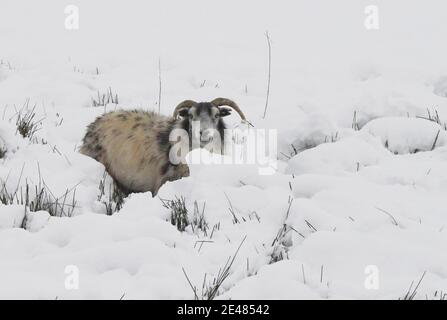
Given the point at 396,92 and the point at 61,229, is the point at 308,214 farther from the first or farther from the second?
the point at 396,92

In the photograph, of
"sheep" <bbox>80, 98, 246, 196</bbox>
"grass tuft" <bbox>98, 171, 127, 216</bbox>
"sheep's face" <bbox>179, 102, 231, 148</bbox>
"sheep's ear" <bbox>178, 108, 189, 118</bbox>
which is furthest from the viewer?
"sheep's ear" <bbox>178, 108, 189, 118</bbox>

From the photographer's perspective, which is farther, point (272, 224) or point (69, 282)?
point (272, 224)

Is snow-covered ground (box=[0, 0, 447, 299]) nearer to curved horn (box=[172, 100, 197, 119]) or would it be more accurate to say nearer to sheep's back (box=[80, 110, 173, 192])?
sheep's back (box=[80, 110, 173, 192])

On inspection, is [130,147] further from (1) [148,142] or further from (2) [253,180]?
(2) [253,180]

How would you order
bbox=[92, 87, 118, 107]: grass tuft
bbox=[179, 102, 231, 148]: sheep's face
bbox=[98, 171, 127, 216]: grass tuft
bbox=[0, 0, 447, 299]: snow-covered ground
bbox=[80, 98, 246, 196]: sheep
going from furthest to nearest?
bbox=[92, 87, 118, 107]: grass tuft < bbox=[80, 98, 246, 196]: sheep < bbox=[179, 102, 231, 148]: sheep's face < bbox=[98, 171, 127, 216]: grass tuft < bbox=[0, 0, 447, 299]: snow-covered ground

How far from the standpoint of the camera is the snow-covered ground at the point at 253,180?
12.6 feet

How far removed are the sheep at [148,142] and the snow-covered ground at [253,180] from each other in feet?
1.09

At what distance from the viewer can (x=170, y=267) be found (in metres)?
3.90

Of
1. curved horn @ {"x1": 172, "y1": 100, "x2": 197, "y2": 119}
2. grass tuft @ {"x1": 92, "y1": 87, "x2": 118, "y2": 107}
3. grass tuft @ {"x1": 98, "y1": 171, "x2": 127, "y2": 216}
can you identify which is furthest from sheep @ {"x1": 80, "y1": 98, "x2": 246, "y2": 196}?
grass tuft @ {"x1": 92, "y1": 87, "x2": 118, "y2": 107}

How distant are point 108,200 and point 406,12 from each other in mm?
11566

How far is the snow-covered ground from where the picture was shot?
385cm
